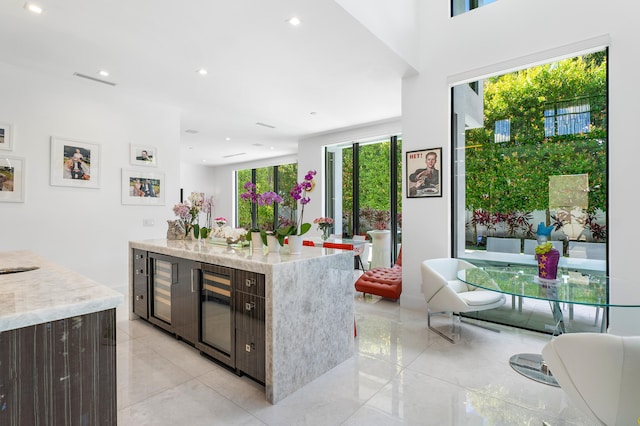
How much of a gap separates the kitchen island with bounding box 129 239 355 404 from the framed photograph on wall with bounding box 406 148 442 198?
1955 millimetres

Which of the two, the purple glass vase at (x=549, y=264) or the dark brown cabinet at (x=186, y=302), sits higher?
the purple glass vase at (x=549, y=264)

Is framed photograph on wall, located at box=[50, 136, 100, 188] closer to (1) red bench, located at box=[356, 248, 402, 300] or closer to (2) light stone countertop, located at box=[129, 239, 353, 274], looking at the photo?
(2) light stone countertop, located at box=[129, 239, 353, 274]

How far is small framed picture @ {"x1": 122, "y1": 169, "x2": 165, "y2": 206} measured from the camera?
4.97 m

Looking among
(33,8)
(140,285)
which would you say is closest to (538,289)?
(140,285)

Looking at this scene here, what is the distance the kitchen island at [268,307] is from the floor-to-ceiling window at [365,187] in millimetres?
4332

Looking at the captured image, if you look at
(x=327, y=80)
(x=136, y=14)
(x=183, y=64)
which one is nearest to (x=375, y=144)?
(x=327, y=80)

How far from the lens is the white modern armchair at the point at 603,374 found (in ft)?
4.67

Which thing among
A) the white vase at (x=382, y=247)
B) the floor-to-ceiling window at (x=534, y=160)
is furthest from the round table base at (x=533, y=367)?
the white vase at (x=382, y=247)

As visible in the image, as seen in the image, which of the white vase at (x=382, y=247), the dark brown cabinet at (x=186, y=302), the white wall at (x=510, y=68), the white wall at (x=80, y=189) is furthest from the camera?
the white vase at (x=382, y=247)

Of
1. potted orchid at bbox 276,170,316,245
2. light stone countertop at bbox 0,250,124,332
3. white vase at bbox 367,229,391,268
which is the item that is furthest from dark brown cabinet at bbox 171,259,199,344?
white vase at bbox 367,229,391,268

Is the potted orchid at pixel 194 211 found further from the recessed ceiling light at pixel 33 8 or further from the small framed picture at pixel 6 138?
the small framed picture at pixel 6 138

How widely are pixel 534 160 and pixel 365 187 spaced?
13.3 ft

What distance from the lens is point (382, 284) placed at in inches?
181

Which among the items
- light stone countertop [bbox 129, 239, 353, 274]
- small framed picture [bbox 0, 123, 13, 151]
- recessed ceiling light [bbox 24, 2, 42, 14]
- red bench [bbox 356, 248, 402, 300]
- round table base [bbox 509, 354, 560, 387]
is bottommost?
round table base [bbox 509, 354, 560, 387]
